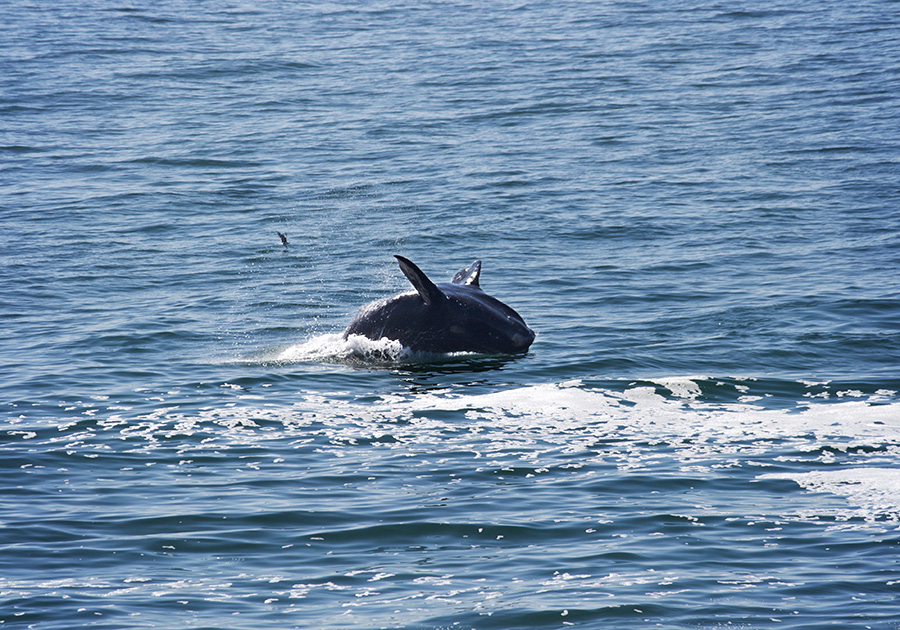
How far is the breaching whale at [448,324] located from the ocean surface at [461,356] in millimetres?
237

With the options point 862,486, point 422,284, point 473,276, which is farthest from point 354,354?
point 862,486

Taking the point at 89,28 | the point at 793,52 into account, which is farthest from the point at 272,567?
the point at 89,28

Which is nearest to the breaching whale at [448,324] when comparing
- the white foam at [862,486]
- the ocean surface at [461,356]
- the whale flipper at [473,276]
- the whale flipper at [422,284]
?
the whale flipper at [422,284]

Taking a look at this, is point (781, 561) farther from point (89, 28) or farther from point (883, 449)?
point (89, 28)

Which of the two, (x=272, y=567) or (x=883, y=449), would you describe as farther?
(x=883, y=449)

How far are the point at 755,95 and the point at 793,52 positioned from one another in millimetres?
6356

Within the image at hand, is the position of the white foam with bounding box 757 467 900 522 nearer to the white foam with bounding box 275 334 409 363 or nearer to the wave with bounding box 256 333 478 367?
the wave with bounding box 256 333 478 367

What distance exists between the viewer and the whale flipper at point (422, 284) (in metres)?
13.8

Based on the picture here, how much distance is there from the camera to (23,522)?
965 cm

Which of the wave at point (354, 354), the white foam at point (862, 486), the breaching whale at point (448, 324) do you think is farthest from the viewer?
the wave at point (354, 354)

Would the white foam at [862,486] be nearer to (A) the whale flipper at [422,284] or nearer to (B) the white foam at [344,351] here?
(A) the whale flipper at [422,284]

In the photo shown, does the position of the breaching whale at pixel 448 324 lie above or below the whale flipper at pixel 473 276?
below

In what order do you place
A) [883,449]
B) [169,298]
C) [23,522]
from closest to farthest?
[23,522]
[883,449]
[169,298]

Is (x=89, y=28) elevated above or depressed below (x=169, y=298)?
above
